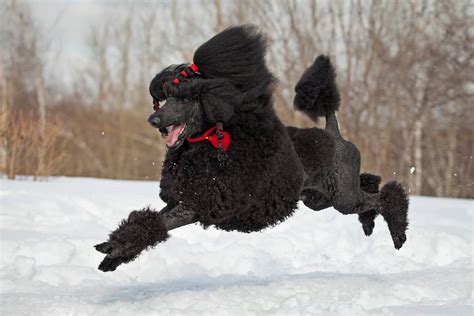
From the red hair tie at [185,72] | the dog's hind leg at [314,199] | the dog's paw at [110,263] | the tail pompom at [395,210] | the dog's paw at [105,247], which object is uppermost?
the red hair tie at [185,72]

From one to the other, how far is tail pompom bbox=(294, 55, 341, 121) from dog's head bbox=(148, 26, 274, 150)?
2.60ft

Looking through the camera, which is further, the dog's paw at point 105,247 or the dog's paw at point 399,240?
the dog's paw at point 399,240

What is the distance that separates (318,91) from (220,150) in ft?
4.16

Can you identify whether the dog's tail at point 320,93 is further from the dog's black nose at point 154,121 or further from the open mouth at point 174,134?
the dog's black nose at point 154,121

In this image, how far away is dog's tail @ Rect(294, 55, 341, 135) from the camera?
423cm

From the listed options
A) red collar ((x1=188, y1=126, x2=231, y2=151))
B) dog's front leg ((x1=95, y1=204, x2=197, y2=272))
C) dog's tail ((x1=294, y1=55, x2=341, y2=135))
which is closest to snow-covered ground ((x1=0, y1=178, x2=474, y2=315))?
dog's front leg ((x1=95, y1=204, x2=197, y2=272))

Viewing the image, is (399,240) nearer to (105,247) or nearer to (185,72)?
(185,72)

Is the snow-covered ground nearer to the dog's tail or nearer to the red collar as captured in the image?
the red collar

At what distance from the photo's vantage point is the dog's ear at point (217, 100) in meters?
3.20

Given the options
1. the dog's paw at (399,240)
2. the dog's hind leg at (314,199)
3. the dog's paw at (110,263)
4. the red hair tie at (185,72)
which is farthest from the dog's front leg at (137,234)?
the dog's paw at (399,240)

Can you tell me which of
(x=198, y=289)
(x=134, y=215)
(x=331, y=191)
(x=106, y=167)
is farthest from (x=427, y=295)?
(x=106, y=167)

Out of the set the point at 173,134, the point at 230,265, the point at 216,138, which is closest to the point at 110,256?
the point at 173,134

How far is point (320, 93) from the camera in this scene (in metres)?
4.31

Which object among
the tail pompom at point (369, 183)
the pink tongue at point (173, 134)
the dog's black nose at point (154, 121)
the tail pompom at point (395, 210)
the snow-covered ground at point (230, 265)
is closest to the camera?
the dog's black nose at point (154, 121)
